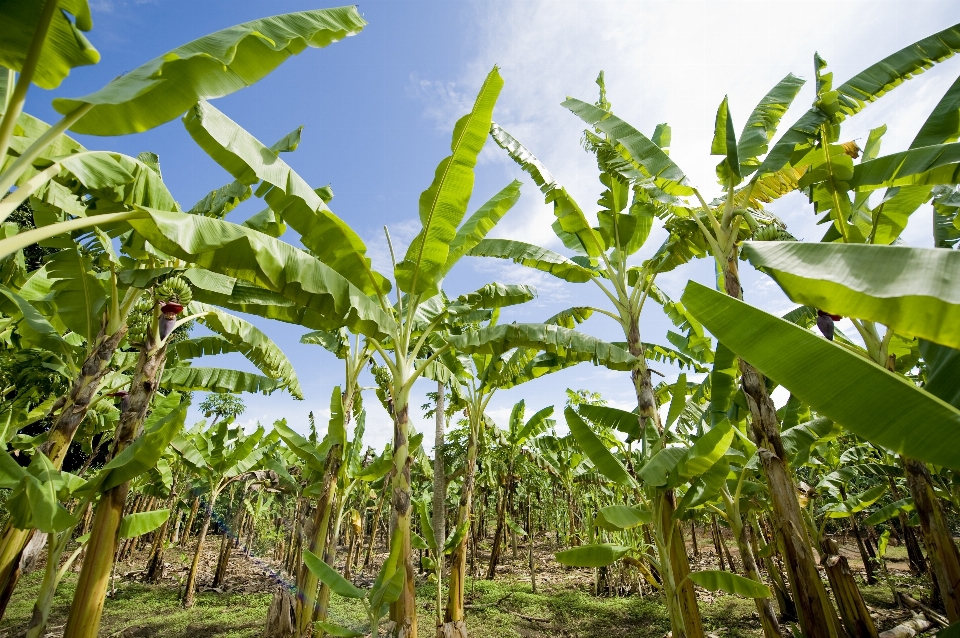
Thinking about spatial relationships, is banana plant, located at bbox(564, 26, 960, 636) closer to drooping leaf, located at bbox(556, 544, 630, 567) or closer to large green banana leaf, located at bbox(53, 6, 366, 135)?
drooping leaf, located at bbox(556, 544, 630, 567)

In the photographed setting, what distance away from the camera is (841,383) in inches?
62.7

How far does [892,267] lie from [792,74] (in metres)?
5.38

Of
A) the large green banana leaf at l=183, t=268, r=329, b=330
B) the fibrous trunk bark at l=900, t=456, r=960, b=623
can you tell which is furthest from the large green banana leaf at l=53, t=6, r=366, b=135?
the fibrous trunk bark at l=900, t=456, r=960, b=623

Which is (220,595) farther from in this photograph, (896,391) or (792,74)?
(792,74)

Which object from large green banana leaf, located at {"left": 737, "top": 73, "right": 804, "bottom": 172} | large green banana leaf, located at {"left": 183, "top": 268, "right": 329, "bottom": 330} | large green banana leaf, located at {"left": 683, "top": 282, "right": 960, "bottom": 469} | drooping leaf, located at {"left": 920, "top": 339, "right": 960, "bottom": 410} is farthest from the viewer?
large green banana leaf, located at {"left": 737, "top": 73, "right": 804, "bottom": 172}

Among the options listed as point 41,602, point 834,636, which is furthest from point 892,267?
point 41,602

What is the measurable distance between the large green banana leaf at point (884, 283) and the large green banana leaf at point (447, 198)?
3.47 m

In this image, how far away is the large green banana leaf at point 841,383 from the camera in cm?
148

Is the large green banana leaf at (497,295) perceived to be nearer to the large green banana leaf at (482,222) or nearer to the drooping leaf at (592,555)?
the large green banana leaf at (482,222)

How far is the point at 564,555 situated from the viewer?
171 inches

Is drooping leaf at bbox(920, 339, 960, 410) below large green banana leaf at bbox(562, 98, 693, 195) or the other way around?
below

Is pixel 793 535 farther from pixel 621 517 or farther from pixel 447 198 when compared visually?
pixel 447 198

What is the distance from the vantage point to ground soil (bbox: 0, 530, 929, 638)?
27.6 feet

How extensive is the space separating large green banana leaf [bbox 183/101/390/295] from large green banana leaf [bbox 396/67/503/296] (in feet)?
1.28
